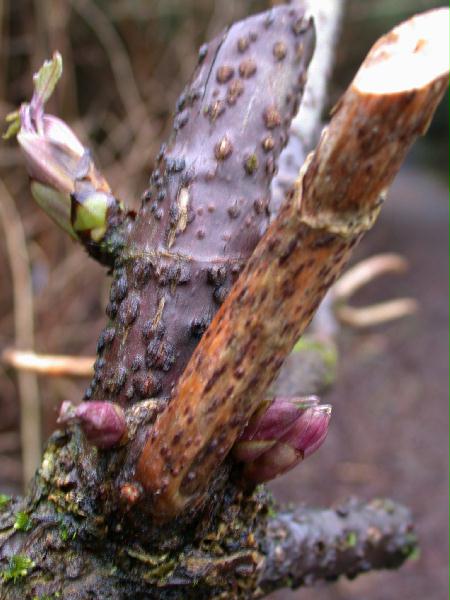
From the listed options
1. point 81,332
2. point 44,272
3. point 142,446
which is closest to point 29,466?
point 81,332

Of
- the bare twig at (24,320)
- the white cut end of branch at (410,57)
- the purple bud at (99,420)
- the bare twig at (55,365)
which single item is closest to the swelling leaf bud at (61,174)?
the purple bud at (99,420)

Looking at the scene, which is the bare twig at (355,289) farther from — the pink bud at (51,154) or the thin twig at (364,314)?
the pink bud at (51,154)

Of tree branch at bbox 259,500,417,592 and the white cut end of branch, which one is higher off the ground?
the white cut end of branch

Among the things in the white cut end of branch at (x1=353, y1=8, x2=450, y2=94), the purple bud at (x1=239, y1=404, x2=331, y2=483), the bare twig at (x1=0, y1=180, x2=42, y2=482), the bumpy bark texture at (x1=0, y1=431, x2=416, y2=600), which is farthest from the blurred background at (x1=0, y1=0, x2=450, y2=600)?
the white cut end of branch at (x1=353, y1=8, x2=450, y2=94)

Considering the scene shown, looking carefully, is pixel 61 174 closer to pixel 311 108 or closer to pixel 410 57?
pixel 410 57

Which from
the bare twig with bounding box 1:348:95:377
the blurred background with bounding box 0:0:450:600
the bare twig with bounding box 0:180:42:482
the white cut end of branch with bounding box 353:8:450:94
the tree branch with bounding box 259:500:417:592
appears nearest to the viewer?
the white cut end of branch with bounding box 353:8:450:94

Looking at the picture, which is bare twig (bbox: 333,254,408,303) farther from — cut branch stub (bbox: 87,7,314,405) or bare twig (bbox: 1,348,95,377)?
cut branch stub (bbox: 87,7,314,405)

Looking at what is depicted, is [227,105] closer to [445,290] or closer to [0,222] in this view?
[0,222]
